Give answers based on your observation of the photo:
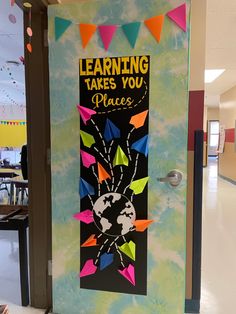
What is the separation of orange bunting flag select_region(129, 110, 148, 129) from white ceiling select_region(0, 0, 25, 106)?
7.15 ft

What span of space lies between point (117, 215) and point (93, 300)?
0.71 metres

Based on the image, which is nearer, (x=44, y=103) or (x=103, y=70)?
(x=103, y=70)

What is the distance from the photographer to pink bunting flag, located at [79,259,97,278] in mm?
2029

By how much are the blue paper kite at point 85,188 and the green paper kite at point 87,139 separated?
27 cm

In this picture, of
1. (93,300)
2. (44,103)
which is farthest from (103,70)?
(93,300)

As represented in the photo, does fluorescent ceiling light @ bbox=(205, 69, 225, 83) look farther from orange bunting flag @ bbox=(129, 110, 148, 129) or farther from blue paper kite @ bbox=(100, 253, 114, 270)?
blue paper kite @ bbox=(100, 253, 114, 270)

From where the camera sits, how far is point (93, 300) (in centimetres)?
205

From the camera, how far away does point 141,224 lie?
191cm

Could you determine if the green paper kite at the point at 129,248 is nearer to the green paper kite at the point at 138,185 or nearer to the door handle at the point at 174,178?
the green paper kite at the point at 138,185

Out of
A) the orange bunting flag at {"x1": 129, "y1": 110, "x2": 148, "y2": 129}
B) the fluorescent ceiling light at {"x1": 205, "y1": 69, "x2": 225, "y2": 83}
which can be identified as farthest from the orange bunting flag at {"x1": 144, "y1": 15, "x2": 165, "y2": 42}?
the fluorescent ceiling light at {"x1": 205, "y1": 69, "x2": 225, "y2": 83}

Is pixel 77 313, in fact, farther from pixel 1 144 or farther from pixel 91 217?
pixel 1 144

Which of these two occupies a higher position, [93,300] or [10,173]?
[10,173]

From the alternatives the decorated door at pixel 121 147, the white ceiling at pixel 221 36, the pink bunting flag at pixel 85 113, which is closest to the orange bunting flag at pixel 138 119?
the decorated door at pixel 121 147

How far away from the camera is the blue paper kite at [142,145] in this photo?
1876mm
